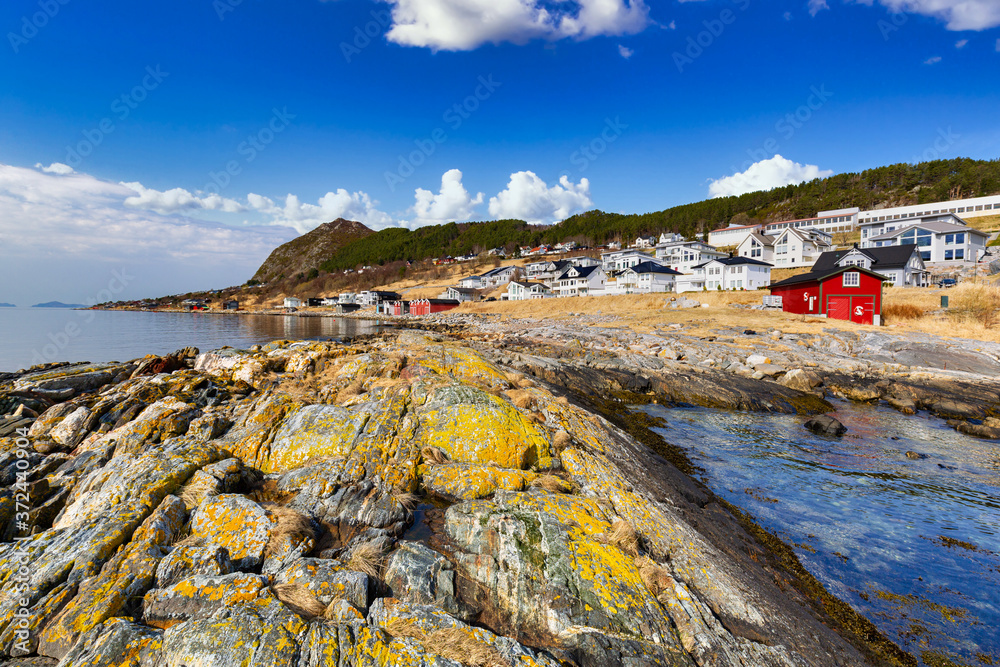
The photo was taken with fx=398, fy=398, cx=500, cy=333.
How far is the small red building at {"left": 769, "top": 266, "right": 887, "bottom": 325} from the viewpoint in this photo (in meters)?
40.7

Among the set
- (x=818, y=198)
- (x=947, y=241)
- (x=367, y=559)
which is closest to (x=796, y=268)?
(x=947, y=241)

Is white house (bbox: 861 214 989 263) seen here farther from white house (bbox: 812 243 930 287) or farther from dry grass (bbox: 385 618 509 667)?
dry grass (bbox: 385 618 509 667)

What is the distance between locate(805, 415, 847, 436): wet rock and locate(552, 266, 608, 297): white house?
69.2 m

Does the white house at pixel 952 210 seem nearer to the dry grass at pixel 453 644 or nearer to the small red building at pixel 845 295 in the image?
the small red building at pixel 845 295

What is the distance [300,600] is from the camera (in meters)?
5.05

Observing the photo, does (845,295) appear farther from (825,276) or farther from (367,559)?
(367,559)

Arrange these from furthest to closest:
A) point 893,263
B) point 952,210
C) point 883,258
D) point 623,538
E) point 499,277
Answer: point 499,277, point 952,210, point 883,258, point 893,263, point 623,538

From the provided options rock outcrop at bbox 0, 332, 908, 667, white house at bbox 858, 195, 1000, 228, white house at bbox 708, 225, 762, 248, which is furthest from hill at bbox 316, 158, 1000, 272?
rock outcrop at bbox 0, 332, 908, 667

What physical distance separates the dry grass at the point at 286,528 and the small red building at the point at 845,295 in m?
53.0

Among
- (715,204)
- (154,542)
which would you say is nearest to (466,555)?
(154,542)

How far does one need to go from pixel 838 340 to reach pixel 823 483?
27.9m

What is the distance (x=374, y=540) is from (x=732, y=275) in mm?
78239

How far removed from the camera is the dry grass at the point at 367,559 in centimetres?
569

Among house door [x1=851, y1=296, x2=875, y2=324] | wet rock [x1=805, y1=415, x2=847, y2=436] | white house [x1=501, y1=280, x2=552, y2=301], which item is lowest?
wet rock [x1=805, y1=415, x2=847, y2=436]
